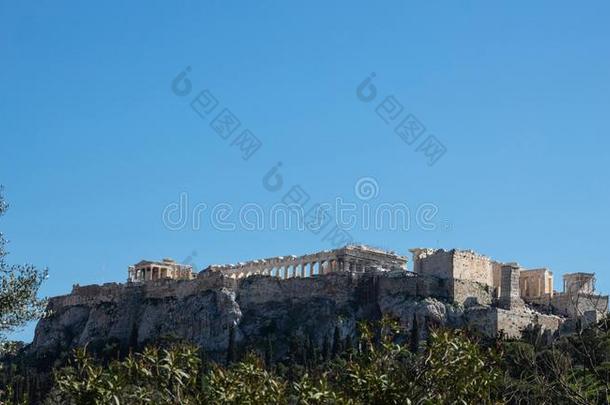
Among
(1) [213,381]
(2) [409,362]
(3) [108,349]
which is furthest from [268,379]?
(3) [108,349]

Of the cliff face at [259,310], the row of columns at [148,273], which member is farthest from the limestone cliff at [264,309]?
the row of columns at [148,273]

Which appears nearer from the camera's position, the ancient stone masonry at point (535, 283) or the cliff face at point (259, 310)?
the cliff face at point (259, 310)

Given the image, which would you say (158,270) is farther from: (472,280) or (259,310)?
(472,280)

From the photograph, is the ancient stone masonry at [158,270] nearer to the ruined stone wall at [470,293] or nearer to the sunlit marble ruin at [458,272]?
the sunlit marble ruin at [458,272]

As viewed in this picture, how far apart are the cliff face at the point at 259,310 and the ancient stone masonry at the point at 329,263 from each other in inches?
122

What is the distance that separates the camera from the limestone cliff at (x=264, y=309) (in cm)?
8081

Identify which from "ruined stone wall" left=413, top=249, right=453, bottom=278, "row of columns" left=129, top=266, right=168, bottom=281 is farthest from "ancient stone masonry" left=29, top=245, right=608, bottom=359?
"row of columns" left=129, top=266, right=168, bottom=281

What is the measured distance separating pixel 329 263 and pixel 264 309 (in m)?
7.57

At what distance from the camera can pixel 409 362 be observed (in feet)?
88.0

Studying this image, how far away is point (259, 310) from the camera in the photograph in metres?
86.8

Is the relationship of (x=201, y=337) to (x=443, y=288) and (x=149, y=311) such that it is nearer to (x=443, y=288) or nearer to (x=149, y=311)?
(x=149, y=311)

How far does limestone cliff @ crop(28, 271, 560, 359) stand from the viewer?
8081 centimetres

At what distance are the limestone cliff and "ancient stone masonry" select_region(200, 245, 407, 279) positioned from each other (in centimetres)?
310

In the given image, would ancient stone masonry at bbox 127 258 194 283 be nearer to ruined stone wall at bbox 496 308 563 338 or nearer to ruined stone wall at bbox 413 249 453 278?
ruined stone wall at bbox 413 249 453 278
